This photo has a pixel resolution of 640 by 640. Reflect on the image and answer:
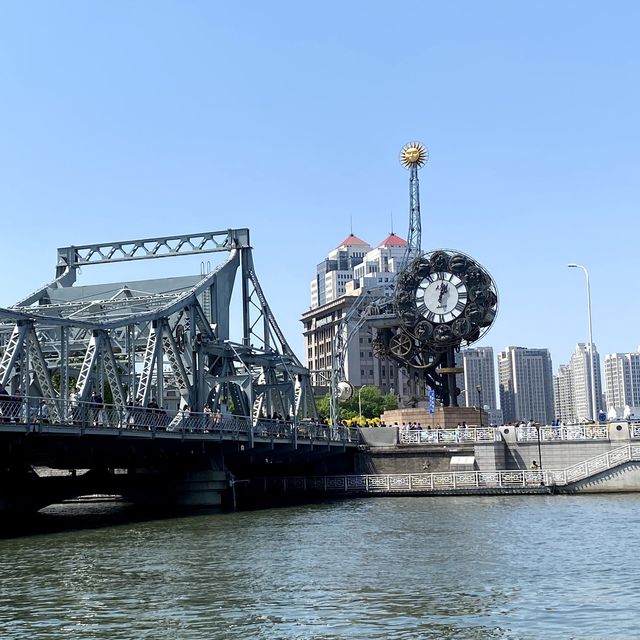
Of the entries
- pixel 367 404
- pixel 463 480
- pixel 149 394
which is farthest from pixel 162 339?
pixel 367 404

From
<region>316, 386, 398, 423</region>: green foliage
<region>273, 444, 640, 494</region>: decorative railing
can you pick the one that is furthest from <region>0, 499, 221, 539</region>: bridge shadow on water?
<region>316, 386, 398, 423</region>: green foliage

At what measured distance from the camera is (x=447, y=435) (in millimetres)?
78375

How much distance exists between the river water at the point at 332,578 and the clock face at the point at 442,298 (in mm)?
36779

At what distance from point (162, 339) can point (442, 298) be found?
37546 mm

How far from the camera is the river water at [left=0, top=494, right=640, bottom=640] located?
82.1 ft

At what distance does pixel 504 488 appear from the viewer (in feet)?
221

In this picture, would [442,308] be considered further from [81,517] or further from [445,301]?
[81,517]

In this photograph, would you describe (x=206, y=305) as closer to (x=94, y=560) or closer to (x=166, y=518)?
(x=166, y=518)

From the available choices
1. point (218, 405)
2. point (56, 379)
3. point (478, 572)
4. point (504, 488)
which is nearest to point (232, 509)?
point (218, 405)

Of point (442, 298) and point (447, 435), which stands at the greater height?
point (442, 298)

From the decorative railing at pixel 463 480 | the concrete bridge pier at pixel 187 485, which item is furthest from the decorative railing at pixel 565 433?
the concrete bridge pier at pixel 187 485

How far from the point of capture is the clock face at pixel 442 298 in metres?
89.1

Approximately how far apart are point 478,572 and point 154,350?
2573cm

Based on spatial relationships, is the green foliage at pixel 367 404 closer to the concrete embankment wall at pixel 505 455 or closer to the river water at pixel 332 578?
the concrete embankment wall at pixel 505 455
